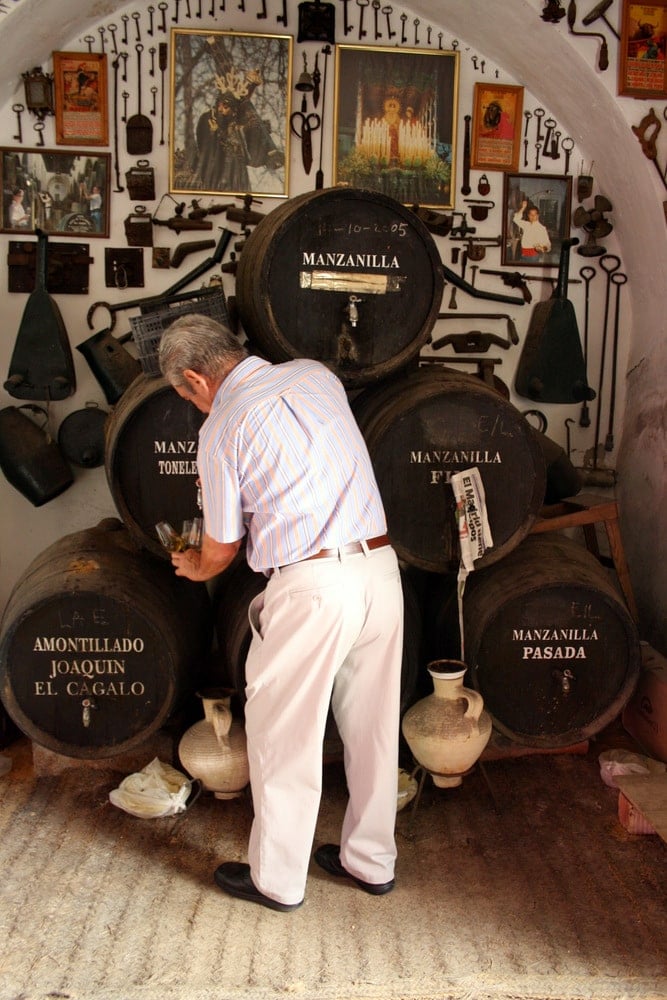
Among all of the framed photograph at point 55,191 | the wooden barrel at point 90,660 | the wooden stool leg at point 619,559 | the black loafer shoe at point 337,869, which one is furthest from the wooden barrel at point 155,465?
the wooden stool leg at point 619,559

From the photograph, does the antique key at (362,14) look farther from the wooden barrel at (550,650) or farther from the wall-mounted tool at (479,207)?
the wooden barrel at (550,650)

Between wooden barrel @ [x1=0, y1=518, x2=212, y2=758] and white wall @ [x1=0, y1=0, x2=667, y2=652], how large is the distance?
122cm

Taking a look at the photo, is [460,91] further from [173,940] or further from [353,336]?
[173,940]

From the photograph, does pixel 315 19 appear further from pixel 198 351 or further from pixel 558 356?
pixel 198 351

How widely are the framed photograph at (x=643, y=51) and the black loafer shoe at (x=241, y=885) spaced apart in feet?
11.8

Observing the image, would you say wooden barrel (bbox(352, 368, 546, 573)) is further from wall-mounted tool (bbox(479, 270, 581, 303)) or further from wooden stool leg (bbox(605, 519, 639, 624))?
wall-mounted tool (bbox(479, 270, 581, 303))

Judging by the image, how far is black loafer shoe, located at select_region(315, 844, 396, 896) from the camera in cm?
274

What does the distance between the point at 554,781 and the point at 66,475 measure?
8.43 feet

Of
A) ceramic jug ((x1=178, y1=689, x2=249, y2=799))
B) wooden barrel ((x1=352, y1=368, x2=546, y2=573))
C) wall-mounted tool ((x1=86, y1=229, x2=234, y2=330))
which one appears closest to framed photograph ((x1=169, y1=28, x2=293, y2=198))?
wall-mounted tool ((x1=86, y1=229, x2=234, y2=330))

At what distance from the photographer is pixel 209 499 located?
2.47 m

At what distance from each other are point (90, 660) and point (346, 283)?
63.6 inches

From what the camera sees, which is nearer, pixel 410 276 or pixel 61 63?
pixel 410 276

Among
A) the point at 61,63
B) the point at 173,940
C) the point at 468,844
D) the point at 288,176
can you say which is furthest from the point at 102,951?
the point at 61,63

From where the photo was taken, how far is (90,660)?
3.03 m
